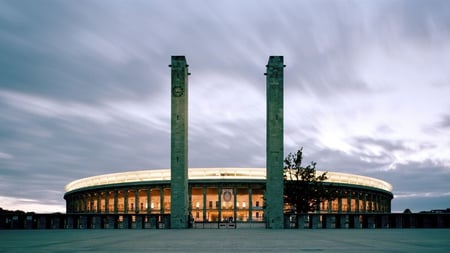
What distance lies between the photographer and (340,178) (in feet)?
339

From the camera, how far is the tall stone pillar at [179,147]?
4900 centimetres

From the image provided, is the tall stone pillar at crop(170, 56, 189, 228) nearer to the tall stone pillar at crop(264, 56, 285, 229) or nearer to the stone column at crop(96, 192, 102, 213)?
the tall stone pillar at crop(264, 56, 285, 229)

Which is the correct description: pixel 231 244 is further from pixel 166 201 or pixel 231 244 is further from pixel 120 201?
pixel 120 201

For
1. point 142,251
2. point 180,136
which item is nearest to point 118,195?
point 180,136

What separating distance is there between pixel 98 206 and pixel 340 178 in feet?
177

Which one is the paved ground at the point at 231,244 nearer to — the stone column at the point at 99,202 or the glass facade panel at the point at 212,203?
the glass facade panel at the point at 212,203

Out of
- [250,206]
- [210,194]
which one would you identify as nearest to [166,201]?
[210,194]

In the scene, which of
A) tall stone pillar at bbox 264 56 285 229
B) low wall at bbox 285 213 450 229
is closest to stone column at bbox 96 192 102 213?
low wall at bbox 285 213 450 229

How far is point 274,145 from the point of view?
49.1 m

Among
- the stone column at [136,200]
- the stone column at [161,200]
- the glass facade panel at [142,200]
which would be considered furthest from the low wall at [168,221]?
the glass facade panel at [142,200]

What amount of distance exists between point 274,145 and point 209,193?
171ft

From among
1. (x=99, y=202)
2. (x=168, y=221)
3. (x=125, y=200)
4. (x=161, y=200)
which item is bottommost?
(x=99, y=202)

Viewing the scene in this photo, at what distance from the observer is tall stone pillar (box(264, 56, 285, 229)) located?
4828 centimetres

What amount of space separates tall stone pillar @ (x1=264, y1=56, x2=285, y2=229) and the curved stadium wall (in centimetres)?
4213
